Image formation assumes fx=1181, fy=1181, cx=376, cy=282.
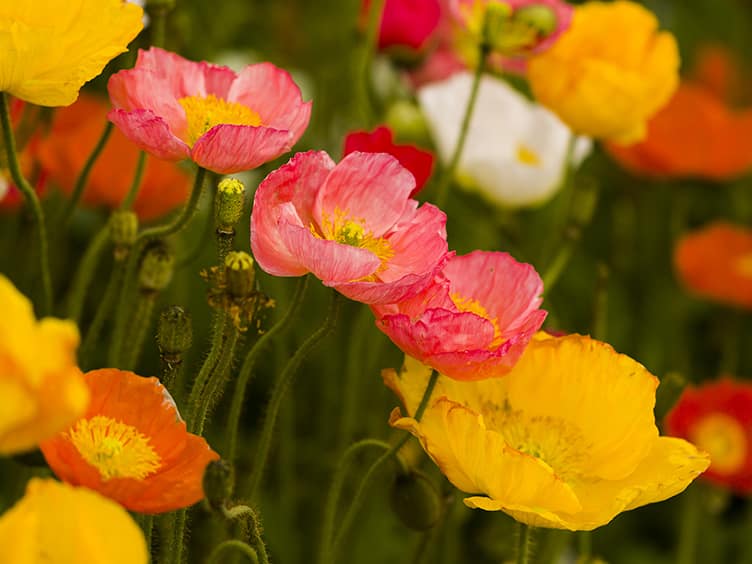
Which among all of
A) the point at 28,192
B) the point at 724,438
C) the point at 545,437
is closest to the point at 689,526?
the point at 724,438

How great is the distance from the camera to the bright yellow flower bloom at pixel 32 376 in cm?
39

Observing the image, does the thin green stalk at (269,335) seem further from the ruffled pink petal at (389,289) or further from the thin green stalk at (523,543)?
the thin green stalk at (523,543)

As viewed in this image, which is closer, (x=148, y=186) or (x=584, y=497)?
(x=584, y=497)

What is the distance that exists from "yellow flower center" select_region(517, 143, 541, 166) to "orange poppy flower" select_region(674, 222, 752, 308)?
196mm

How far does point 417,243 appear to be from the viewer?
61 centimetres

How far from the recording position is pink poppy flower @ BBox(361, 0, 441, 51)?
1138mm

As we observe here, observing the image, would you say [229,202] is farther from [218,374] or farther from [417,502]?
[417,502]

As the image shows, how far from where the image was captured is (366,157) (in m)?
0.60

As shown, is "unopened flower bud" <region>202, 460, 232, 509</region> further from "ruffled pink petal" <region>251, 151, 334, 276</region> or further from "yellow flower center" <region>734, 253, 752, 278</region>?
"yellow flower center" <region>734, 253, 752, 278</region>

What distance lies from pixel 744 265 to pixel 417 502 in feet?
2.38

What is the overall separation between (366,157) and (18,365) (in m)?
0.25

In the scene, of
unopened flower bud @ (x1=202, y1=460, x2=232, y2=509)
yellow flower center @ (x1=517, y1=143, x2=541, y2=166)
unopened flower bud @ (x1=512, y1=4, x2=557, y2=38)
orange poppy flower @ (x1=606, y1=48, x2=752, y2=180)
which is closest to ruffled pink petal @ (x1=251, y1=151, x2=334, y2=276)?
unopened flower bud @ (x1=202, y1=460, x2=232, y2=509)

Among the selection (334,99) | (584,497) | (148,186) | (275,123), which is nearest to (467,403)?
(584,497)

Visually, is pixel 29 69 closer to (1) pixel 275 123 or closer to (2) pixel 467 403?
(1) pixel 275 123
